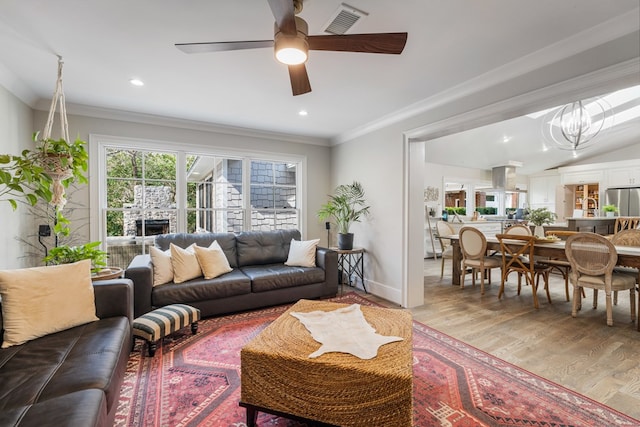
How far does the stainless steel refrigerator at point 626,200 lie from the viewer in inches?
273

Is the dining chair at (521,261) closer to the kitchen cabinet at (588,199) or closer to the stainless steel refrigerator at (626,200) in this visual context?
the stainless steel refrigerator at (626,200)

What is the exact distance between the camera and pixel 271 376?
1551mm

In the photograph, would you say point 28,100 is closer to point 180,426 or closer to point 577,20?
point 180,426

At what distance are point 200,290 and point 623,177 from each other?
10246mm

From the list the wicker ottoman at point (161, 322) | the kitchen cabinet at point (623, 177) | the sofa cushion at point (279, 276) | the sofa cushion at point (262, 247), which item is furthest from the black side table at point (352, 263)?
the kitchen cabinet at point (623, 177)

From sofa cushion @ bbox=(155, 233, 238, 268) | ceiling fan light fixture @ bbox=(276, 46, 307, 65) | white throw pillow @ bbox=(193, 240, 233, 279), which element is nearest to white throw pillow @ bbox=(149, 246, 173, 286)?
white throw pillow @ bbox=(193, 240, 233, 279)

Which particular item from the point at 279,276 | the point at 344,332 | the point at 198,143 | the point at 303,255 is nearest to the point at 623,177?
the point at 303,255

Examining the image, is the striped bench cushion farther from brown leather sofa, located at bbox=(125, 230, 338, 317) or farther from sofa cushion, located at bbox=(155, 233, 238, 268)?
sofa cushion, located at bbox=(155, 233, 238, 268)

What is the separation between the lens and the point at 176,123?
405cm

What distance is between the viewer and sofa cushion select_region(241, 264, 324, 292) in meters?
3.40

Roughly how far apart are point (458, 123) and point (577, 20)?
1.17 meters

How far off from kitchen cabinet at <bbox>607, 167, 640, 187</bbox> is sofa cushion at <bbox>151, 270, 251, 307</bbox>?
966 cm

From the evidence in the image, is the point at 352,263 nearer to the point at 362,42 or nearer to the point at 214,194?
the point at 214,194

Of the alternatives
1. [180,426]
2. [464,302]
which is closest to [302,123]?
[464,302]
